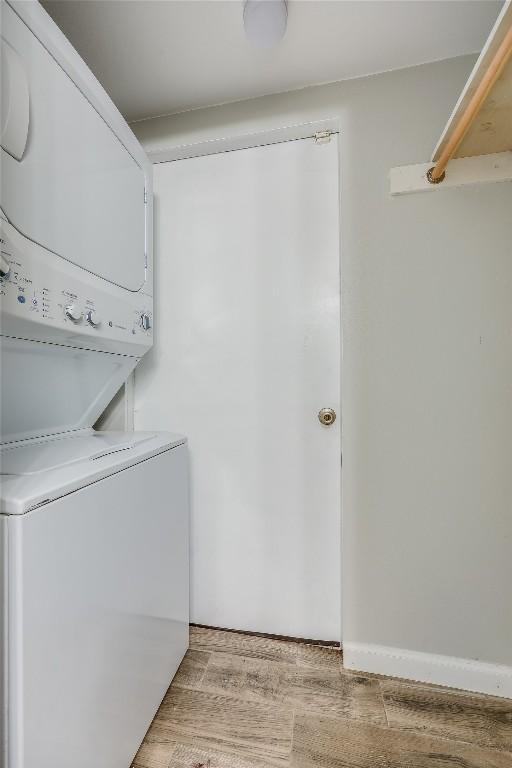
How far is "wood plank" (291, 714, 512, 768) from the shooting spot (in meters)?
1.18

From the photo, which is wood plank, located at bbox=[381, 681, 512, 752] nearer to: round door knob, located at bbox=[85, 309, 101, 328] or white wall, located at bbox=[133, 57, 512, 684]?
white wall, located at bbox=[133, 57, 512, 684]

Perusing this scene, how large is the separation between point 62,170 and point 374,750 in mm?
2061

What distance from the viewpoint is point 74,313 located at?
41.2 inches

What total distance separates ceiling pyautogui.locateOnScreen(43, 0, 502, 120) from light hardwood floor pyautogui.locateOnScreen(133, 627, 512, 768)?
8.34 feet

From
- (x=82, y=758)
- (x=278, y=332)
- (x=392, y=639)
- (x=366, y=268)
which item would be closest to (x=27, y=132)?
(x=278, y=332)

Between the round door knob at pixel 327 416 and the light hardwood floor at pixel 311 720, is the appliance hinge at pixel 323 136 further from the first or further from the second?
the light hardwood floor at pixel 311 720

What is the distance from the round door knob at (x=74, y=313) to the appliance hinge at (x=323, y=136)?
1.36 m

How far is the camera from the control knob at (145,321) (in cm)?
150

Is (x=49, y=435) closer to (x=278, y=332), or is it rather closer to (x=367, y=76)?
(x=278, y=332)

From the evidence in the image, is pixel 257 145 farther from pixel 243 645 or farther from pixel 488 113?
pixel 243 645

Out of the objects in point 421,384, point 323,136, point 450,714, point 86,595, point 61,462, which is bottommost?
point 450,714

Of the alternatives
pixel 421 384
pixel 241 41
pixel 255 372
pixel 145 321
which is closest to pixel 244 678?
pixel 255 372

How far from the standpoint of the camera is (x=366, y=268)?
5.20ft

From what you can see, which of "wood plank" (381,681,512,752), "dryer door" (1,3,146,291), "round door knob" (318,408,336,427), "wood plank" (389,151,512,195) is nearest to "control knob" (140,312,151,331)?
"dryer door" (1,3,146,291)
